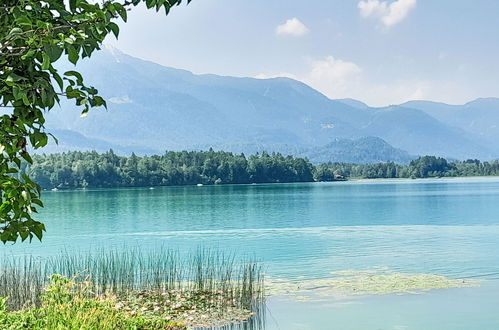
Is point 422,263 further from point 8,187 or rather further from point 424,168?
point 424,168

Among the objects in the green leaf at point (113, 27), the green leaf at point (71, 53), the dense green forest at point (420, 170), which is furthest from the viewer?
the dense green forest at point (420, 170)

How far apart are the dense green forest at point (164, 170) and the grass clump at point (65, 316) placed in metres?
88.8

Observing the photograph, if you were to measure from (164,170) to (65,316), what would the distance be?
10151 centimetres

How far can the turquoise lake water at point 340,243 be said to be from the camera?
39.1ft

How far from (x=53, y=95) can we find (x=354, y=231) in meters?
29.1

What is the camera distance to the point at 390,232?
30250 mm

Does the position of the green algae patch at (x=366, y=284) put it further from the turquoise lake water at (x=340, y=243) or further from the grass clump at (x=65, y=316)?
the grass clump at (x=65, y=316)

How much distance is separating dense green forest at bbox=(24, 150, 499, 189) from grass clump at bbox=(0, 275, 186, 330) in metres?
88.8

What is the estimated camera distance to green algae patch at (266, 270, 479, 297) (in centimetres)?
1412

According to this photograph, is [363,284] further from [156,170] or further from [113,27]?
[156,170]

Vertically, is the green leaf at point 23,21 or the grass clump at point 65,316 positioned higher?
the green leaf at point 23,21

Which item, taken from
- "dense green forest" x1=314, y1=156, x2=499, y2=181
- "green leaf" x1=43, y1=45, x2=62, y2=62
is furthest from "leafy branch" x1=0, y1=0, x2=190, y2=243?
"dense green forest" x1=314, y1=156, x2=499, y2=181

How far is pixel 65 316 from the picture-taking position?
568cm

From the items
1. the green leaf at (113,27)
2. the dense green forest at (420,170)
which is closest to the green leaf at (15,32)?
the green leaf at (113,27)
